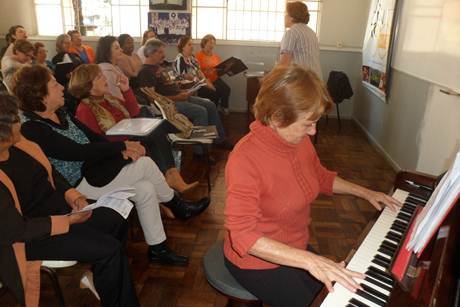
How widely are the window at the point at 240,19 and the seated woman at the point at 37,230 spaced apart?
4.86 meters

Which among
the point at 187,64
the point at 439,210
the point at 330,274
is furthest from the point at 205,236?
the point at 187,64

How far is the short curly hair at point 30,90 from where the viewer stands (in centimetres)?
202

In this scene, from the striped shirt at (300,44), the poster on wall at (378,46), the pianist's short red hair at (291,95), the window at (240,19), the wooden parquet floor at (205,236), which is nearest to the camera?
the pianist's short red hair at (291,95)

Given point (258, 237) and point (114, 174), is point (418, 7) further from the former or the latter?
point (258, 237)

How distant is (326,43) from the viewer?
5977mm

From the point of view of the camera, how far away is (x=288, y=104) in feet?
4.12

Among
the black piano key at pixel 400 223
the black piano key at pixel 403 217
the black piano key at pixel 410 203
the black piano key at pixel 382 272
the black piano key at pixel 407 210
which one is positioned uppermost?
the black piano key at pixel 410 203

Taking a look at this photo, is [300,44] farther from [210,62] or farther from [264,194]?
[264,194]

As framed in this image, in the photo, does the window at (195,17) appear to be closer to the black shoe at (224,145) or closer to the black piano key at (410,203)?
the black shoe at (224,145)

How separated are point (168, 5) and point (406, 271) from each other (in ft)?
19.0

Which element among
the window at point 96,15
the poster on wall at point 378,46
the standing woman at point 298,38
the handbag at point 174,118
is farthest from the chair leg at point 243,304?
the window at point 96,15

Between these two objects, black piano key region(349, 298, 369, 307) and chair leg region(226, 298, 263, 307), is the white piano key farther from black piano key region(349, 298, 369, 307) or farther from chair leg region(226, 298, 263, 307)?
chair leg region(226, 298, 263, 307)

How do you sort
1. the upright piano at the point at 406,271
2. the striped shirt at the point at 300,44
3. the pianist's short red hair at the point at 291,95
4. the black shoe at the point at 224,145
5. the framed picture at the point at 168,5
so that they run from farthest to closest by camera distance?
1. the framed picture at the point at 168,5
2. the black shoe at the point at 224,145
3. the striped shirt at the point at 300,44
4. the pianist's short red hair at the point at 291,95
5. the upright piano at the point at 406,271

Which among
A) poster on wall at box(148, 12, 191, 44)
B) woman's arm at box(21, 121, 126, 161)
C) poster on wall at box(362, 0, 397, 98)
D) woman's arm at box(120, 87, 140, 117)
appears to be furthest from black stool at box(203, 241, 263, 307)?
poster on wall at box(148, 12, 191, 44)
